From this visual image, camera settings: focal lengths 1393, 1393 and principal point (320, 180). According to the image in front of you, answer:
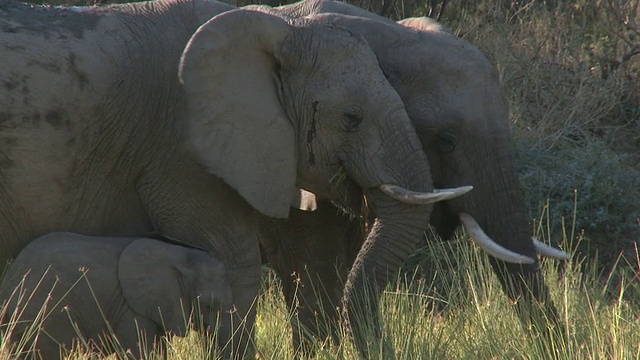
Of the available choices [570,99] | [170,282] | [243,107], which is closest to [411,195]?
[243,107]

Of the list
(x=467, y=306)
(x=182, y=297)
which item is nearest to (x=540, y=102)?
(x=467, y=306)

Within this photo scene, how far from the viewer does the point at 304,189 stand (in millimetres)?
6480

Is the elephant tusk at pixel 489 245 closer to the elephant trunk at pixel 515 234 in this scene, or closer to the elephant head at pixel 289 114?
the elephant trunk at pixel 515 234

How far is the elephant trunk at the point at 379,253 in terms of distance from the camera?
618 cm

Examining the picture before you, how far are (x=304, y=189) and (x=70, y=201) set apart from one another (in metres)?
1.11

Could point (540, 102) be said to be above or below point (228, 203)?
below

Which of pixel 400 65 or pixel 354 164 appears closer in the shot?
pixel 354 164

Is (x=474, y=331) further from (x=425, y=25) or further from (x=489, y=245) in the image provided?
(x=425, y=25)

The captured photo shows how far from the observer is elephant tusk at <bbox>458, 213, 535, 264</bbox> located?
21.4ft

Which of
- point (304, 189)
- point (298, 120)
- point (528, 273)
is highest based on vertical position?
point (298, 120)

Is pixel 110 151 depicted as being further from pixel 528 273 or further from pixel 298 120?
pixel 528 273

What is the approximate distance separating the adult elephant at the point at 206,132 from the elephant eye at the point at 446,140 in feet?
1.87

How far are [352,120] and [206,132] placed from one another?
64cm

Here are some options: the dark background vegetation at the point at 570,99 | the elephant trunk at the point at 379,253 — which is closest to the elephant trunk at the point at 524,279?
the elephant trunk at the point at 379,253
